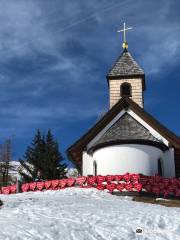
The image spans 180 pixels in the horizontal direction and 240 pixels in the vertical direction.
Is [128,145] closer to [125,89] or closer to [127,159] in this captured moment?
[127,159]

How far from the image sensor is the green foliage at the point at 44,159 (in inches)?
1586

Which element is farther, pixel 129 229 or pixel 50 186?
pixel 50 186

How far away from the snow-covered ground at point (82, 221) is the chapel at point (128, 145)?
8339mm

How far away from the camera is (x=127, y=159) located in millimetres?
28000

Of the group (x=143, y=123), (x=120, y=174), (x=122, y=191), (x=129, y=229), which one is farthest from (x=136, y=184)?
(x=129, y=229)

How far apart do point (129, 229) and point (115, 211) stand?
3.14 meters

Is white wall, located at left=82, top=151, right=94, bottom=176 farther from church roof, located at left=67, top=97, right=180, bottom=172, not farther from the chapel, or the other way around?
church roof, located at left=67, top=97, right=180, bottom=172

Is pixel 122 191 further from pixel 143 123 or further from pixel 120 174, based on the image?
pixel 143 123

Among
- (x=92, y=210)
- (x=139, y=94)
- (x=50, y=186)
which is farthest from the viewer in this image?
(x=139, y=94)

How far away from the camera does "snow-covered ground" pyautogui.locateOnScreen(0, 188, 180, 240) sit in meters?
12.9

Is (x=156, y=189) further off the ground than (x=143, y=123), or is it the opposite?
(x=143, y=123)

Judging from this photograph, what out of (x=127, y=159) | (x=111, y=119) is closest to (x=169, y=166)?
(x=127, y=159)

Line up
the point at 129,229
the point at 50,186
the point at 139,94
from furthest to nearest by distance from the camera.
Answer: the point at 139,94
the point at 50,186
the point at 129,229

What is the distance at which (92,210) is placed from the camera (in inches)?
→ 671
